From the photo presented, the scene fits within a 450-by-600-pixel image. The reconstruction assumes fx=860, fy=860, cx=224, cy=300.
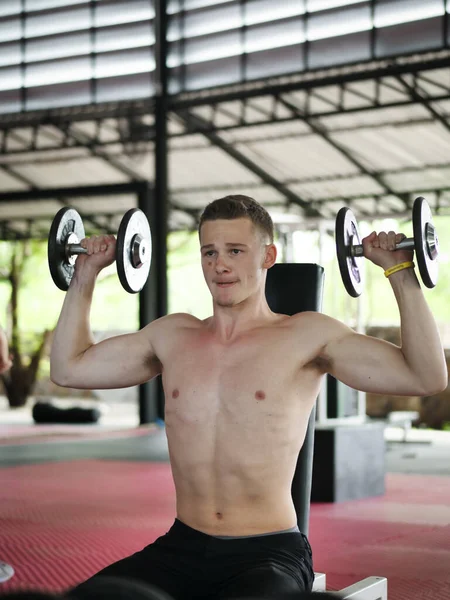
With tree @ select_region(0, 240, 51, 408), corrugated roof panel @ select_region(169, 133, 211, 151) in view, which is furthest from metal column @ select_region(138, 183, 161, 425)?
tree @ select_region(0, 240, 51, 408)

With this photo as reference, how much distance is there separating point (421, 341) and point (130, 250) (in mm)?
742

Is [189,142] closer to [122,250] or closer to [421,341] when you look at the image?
[122,250]

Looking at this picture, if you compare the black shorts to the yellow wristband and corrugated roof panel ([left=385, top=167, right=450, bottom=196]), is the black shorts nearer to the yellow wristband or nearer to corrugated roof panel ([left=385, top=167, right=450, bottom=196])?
the yellow wristband

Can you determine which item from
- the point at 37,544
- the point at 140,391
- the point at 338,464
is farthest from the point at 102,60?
the point at 37,544

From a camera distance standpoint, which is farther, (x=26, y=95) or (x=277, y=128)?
(x=26, y=95)

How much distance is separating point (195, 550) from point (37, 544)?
1.97 m

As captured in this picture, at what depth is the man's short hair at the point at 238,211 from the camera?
73.9 inches

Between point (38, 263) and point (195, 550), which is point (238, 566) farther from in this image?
point (38, 263)

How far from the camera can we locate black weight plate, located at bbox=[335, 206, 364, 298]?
1.96 m

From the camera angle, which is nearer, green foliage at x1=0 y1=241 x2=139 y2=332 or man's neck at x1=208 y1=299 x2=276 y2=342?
man's neck at x1=208 y1=299 x2=276 y2=342

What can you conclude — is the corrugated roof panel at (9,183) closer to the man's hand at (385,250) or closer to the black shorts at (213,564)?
the man's hand at (385,250)

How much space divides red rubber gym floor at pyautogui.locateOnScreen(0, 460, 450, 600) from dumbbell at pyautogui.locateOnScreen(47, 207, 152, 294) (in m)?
1.14

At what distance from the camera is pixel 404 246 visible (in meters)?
1.86

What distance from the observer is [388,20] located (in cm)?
759
